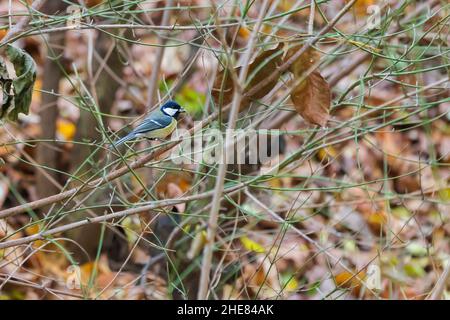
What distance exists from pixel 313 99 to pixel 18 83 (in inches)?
41.0

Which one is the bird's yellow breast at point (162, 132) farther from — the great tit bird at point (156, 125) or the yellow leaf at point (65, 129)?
the yellow leaf at point (65, 129)

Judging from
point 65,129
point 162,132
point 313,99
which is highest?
point 65,129

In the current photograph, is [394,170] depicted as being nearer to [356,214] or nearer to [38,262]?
[356,214]

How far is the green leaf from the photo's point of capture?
105 inches

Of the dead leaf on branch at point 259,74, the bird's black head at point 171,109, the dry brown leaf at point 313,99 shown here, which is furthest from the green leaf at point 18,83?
the dry brown leaf at point 313,99

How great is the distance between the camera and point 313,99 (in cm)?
269

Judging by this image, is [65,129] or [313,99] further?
[65,129]

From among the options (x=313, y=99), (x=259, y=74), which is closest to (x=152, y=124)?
(x=259, y=74)

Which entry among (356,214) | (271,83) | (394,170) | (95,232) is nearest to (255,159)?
(271,83)

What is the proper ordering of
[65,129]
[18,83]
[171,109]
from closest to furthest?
[18,83], [171,109], [65,129]

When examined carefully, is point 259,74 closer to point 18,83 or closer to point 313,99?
point 313,99

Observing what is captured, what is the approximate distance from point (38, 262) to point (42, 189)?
0.51 metres

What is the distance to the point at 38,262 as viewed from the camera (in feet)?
17.0

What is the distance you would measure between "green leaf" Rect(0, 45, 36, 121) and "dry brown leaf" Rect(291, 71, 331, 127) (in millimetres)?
934
